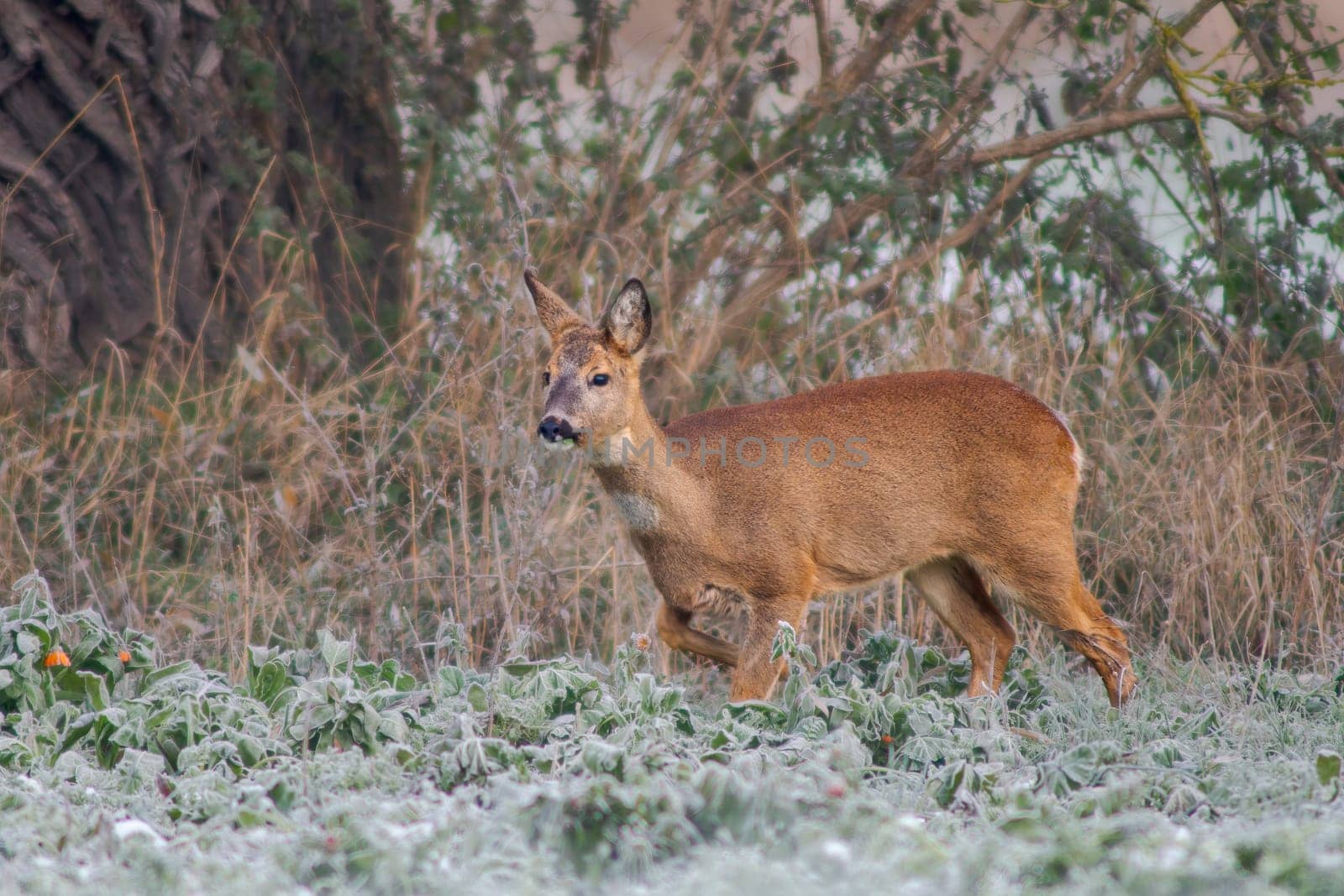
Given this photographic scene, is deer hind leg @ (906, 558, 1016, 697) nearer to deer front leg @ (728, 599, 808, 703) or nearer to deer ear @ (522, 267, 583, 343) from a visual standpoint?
deer front leg @ (728, 599, 808, 703)

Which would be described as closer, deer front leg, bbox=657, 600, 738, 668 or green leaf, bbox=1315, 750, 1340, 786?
green leaf, bbox=1315, 750, 1340, 786

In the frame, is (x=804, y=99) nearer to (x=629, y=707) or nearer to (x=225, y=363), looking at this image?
(x=225, y=363)

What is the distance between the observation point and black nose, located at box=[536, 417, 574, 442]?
4.76m

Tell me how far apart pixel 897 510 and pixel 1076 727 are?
1.02 m

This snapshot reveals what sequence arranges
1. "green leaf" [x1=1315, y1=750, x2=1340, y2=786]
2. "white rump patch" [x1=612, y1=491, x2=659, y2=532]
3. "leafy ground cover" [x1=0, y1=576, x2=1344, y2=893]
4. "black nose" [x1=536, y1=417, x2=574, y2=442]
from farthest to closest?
"white rump patch" [x1=612, y1=491, x2=659, y2=532]
"black nose" [x1=536, y1=417, x2=574, y2=442]
"green leaf" [x1=1315, y1=750, x2=1340, y2=786]
"leafy ground cover" [x1=0, y1=576, x2=1344, y2=893]

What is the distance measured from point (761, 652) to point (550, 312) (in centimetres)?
144

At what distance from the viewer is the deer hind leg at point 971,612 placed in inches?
217

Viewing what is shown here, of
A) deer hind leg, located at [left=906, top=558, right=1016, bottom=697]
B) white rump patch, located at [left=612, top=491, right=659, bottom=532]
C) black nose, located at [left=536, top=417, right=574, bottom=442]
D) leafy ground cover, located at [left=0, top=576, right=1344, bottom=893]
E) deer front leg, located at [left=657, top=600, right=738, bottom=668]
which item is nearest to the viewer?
leafy ground cover, located at [left=0, top=576, right=1344, bottom=893]

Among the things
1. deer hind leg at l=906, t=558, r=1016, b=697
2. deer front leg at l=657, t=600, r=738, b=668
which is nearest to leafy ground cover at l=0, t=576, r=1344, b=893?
deer hind leg at l=906, t=558, r=1016, b=697

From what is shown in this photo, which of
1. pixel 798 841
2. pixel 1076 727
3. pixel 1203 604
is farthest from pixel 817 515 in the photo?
pixel 798 841

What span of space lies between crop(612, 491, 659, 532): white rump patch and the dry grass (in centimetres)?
52

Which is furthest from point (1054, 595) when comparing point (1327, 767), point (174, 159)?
point (174, 159)

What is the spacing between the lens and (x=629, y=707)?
4.37 meters

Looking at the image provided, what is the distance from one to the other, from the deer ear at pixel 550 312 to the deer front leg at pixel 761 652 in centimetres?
122
